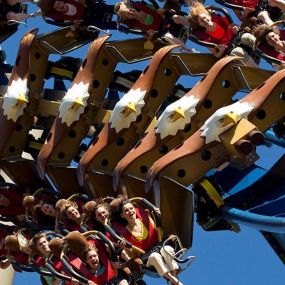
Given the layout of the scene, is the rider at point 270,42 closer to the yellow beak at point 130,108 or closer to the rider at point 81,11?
the yellow beak at point 130,108

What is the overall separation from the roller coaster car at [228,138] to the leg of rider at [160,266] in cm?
74

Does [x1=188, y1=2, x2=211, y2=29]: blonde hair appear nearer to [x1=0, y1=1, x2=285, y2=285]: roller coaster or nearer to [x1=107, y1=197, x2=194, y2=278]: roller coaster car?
[x1=0, y1=1, x2=285, y2=285]: roller coaster

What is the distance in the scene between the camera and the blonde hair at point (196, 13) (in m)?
10.6

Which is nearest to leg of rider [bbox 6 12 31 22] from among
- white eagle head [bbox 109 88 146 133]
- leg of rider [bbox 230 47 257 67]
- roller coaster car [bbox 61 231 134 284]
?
white eagle head [bbox 109 88 146 133]

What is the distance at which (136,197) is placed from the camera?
9.62 metres

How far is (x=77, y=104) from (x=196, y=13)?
1.43 m

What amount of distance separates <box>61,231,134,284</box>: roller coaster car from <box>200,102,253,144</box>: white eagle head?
119 centimetres

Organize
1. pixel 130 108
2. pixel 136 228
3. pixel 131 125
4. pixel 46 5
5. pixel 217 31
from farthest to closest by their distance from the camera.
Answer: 1. pixel 46 5
2. pixel 217 31
3. pixel 131 125
4. pixel 130 108
5. pixel 136 228

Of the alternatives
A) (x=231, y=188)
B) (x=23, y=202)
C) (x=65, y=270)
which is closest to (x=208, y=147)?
(x=231, y=188)

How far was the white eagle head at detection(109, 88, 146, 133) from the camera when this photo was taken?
993 cm

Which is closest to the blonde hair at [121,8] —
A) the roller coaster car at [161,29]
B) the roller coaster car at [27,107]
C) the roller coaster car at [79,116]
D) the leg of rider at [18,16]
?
the roller coaster car at [161,29]

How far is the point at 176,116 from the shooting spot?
375 inches

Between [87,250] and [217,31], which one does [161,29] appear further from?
[87,250]

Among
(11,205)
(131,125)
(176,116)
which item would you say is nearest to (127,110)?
(131,125)
